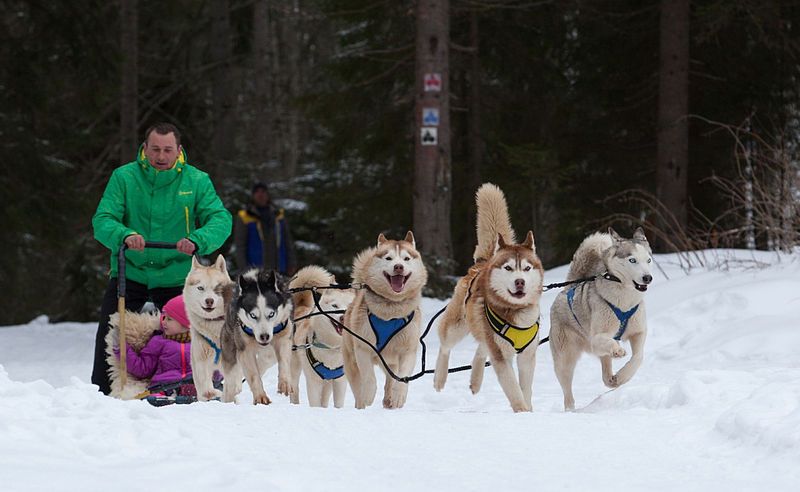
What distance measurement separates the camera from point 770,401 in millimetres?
4441

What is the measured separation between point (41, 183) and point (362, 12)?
525 centimetres

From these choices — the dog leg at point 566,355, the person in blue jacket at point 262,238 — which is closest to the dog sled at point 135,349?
the dog leg at point 566,355

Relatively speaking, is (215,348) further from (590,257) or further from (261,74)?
(261,74)

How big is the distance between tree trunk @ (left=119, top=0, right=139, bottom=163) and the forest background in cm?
5

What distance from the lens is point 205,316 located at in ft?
17.5

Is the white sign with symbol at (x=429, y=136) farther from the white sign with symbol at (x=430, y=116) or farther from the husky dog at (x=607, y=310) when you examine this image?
the husky dog at (x=607, y=310)

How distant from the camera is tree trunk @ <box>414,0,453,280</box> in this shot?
11930 millimetres

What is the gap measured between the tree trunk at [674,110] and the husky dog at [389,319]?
328 inches

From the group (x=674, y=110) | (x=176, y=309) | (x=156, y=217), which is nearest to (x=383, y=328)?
(x=176, y=309)

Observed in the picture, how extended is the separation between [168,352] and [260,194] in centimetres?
554

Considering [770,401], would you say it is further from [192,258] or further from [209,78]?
[209,78]

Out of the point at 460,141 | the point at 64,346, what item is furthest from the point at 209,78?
the point at 64,346

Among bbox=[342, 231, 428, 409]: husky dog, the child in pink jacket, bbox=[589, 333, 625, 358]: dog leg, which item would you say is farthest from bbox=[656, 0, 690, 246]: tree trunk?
the child in pink jacket

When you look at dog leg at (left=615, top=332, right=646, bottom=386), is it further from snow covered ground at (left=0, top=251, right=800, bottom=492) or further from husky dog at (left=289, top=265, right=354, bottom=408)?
husky dog at (left=289, top=265, right=354, bottom=408)
